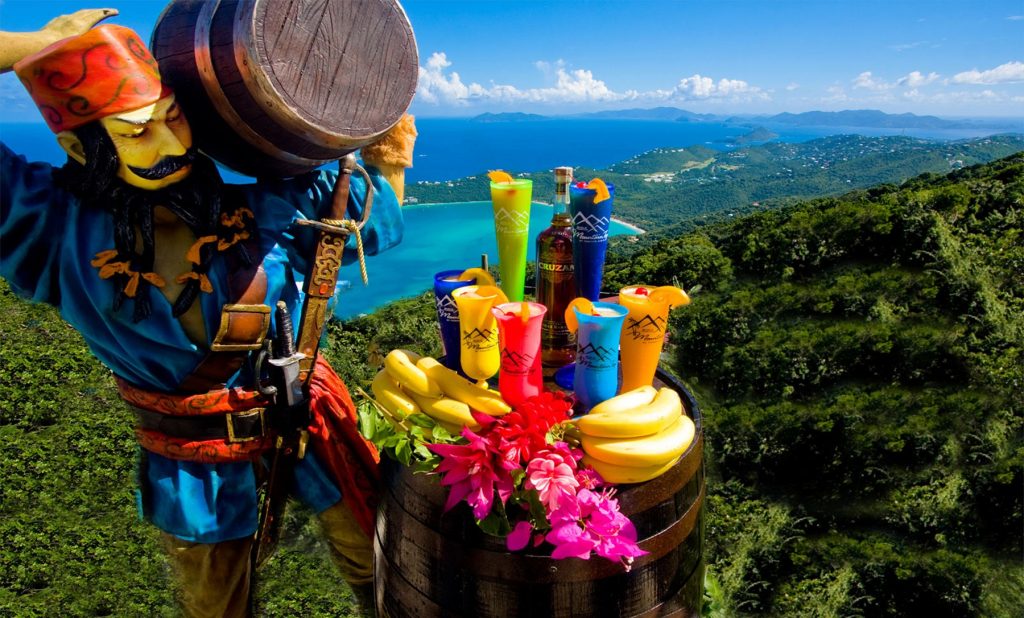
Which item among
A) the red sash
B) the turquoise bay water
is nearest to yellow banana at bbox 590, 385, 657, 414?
the red sash

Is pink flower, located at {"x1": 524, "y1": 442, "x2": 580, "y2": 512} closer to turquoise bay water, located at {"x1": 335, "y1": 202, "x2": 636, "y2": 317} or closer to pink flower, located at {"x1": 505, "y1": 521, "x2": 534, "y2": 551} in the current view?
pink flower, located at {"x1": 505, "y1": 521, "x2": 534, "y2": 551}

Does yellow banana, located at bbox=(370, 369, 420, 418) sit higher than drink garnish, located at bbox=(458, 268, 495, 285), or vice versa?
drink garnish, located at bbox=(458, 268, 495, 285)

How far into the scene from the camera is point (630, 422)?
183 centimetres

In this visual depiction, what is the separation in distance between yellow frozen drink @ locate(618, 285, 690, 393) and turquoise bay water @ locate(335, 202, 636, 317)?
39996 mm

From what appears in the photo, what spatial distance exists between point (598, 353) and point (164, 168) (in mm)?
1464

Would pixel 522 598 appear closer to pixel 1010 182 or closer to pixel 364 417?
pixel 364 417

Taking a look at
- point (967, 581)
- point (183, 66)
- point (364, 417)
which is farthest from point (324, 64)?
point (967, 581)

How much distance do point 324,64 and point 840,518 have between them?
10.4m

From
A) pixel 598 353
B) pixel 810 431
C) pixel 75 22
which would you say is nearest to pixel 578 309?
pixel 598 353

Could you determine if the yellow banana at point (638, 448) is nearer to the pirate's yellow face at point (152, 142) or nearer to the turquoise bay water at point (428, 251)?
the pirate's yellow face at point (152, 142)

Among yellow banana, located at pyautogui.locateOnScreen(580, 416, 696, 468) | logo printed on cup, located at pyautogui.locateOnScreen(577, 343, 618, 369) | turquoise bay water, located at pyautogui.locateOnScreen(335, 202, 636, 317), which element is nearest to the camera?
yellow banana, located at pyautogui.locateOnScreen(580, 416, 696, 468)

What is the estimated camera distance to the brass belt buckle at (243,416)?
2381 millimetres

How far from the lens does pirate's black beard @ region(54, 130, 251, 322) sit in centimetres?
208

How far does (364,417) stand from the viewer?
202 centimetres
